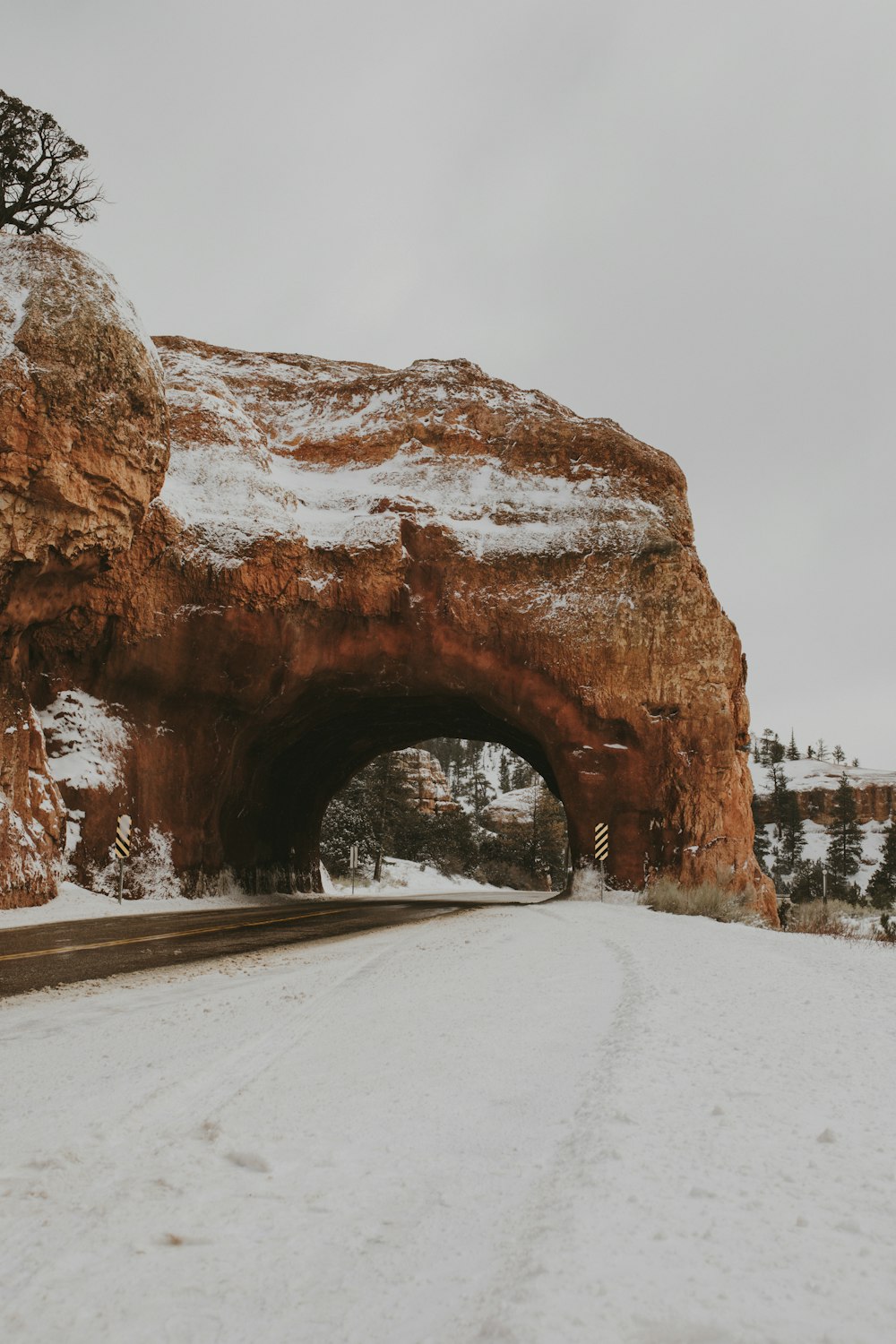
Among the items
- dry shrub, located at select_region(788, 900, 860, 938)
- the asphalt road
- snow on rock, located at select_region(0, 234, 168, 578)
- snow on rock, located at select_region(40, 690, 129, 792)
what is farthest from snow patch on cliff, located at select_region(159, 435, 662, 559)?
dry shrub, located at select_region(788, 900, 860, 938)

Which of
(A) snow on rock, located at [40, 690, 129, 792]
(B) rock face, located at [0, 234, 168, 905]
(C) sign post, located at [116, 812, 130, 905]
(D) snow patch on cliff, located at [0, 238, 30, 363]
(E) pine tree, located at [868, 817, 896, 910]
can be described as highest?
(D) snow patch on cliff, located at [0, 238, 30, 363]

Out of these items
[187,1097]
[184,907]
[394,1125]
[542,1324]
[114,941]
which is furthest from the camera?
[184,907]

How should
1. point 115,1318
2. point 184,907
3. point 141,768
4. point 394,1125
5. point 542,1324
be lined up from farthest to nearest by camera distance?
point 141,768 < point 184,907 < point 394,1125 < point 115,1318 < point 542,1324

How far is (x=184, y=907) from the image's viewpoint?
18078 millimetres

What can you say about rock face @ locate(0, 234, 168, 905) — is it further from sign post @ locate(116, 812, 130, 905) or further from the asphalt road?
the asphalt road

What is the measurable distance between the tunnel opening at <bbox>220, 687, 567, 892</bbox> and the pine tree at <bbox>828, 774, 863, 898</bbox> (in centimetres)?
4276

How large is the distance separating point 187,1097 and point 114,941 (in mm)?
7256

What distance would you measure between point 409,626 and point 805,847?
72.7 metres

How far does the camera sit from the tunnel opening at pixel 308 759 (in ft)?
78.1

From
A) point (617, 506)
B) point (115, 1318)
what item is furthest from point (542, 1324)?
point (617, 506)

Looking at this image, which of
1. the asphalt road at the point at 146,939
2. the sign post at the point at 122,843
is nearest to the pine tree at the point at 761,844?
the sign post at the point at 122,843

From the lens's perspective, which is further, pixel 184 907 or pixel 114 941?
pixel 184 907

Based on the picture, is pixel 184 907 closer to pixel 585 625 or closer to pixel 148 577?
pixel 148 577

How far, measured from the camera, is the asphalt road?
782 centimetres
